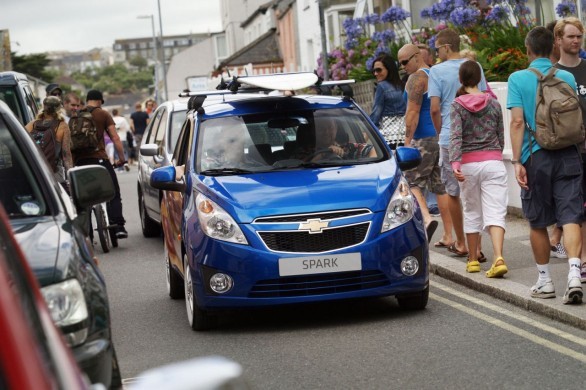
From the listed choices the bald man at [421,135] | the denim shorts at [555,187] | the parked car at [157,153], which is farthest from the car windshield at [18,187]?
the parked car at [157,153]

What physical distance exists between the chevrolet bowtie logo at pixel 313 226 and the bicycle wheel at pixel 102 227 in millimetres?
6667

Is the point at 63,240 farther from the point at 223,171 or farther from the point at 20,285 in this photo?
the point at 223,171

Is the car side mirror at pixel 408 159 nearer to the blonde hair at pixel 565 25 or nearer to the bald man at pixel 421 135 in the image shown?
the blonde hair at pixel 565 25

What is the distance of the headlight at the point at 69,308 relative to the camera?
4371 millimetres

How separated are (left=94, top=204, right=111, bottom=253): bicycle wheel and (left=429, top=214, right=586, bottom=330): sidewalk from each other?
405 cm

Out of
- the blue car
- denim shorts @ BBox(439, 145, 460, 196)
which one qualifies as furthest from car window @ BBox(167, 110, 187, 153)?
the blue car

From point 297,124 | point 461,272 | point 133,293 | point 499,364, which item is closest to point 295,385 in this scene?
point 499,364

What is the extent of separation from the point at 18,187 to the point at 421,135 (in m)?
6.98

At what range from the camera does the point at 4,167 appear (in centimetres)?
634

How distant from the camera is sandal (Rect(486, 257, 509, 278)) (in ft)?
32.4

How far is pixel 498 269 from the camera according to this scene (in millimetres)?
9898

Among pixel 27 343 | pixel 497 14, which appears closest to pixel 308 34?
Answer: pixel 497 14

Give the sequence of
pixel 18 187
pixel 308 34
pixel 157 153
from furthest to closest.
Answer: pixel 308 34 < pixel 157 153 < pixel 18 187

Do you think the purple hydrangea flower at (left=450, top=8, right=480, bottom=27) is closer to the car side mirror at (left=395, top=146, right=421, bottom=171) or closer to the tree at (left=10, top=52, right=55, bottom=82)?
the car side mirror at (left=395, top=146, right=421, bottom=171)
